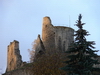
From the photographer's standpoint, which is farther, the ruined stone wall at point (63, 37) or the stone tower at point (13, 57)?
the ruined stone wall at point (63, 37)

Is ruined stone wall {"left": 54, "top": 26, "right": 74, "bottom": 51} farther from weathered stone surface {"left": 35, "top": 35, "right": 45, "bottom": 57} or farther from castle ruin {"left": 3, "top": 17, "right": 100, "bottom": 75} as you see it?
weathered stone surface {"left": 35, "top": 35, "right": 45, "bottom": 57}

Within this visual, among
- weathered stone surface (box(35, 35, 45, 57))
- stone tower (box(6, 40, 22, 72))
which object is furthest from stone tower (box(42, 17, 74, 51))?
stone tower (box(6, 40, 22, 72))

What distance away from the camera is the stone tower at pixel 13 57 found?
4374 cm

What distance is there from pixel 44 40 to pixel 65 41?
3.60m

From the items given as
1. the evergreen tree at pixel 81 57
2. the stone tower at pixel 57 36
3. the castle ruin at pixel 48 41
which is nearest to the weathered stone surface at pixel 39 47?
the castle ruin at pixel 48 41

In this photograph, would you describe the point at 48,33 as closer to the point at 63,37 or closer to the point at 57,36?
the point at 57,36

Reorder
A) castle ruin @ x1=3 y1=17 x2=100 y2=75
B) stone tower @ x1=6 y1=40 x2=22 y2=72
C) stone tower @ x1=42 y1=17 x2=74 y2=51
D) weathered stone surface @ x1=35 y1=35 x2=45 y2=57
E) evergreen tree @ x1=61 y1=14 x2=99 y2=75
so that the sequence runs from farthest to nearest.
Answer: stone tower @ x1=42 y1=17 x2=74 y2=51
castle ruin @ x1=3 y1=17 x2=100 y2=75
stone tower @ x1=6 y1=40 x2=22 y2=72
weathered stone surface @ x1=35 y1=35 x2=45 y2=57
evergreen tree @ x1=61 y1=14 x2=99 y2=75

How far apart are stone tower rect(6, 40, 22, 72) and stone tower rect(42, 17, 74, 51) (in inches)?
191

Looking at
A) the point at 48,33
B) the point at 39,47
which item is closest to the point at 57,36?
the point at 48,33

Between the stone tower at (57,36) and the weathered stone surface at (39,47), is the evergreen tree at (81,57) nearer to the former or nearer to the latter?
the weathered stone surface at (39,47)

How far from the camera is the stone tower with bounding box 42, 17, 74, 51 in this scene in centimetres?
4453

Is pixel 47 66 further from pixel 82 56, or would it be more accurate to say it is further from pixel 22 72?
pixel 82 56

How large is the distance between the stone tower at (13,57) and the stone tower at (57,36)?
485 cm

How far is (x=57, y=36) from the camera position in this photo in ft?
148
